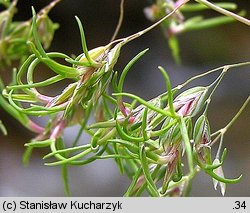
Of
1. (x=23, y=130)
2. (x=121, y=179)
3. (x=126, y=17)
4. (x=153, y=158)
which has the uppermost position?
(x=153, y=158)

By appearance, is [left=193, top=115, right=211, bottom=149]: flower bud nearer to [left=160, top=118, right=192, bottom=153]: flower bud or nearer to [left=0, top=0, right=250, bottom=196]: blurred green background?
[left=160, top=118, right=192, bottom=153]: flower bud

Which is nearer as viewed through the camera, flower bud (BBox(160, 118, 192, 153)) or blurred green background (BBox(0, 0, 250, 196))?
flower bud (BBox(160, 118, 192, 153))

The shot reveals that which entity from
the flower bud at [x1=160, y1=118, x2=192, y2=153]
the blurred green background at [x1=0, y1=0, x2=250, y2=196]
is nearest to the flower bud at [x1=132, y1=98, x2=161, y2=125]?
the flower bud at [x1=160, y1=118, x2=192, y2=153]

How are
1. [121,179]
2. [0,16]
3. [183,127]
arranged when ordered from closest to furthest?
[183,127]
[0,16]
[121,179]

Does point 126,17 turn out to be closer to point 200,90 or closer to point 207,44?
point 207,44

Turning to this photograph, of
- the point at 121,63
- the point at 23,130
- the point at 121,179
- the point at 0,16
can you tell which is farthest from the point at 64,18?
the point at 0,16

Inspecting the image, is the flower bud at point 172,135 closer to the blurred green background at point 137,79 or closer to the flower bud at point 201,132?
the flower bud at point 201,132
